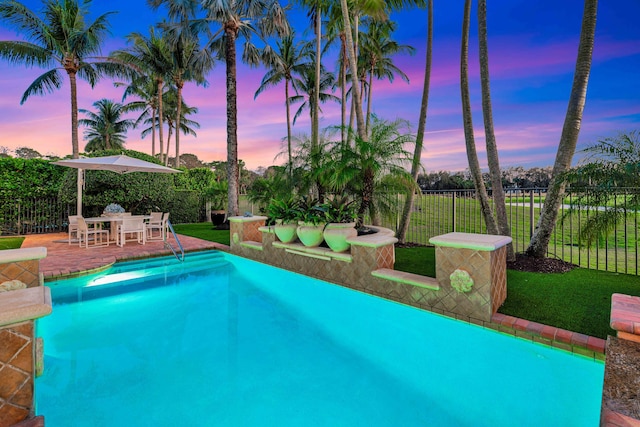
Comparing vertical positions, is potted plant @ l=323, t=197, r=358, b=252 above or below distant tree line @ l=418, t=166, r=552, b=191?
below

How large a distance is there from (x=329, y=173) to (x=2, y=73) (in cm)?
1756

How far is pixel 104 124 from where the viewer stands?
33844 millimetres

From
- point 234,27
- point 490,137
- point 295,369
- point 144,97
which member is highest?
point 144,97

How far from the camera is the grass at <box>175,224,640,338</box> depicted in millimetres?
3180

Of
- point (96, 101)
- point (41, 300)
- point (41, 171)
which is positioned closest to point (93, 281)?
point (41, 300)

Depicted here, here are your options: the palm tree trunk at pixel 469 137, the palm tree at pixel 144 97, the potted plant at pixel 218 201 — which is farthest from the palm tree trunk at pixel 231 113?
the palm tree at pixel 144 97

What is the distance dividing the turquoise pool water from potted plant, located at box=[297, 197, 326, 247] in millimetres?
1263

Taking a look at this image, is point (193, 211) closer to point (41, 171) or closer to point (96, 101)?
point (41, 171)

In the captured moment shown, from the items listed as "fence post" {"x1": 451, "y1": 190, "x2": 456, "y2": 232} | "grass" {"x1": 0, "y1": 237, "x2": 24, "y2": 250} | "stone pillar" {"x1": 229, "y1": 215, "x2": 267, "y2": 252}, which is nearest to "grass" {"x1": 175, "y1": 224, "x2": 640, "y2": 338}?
"fence post" {"x1": 451, "y1": 190, "x2": 456, "y2": 232}

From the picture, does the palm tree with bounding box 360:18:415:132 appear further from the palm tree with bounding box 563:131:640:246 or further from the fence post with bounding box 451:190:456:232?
the palm tree with bounding box 563:131:640:246

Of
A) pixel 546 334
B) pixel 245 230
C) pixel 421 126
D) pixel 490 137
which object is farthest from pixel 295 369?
pixel 421 126

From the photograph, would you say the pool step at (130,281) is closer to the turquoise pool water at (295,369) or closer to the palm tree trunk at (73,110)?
the turquoise pool water at (295,369)

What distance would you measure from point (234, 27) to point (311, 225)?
8.77m

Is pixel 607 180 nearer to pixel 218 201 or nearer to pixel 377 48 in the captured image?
pixel 377 48
